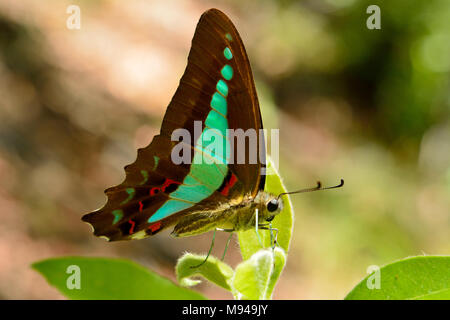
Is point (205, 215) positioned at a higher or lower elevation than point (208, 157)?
lower

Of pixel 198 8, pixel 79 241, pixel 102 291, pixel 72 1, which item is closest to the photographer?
pixel 102 291

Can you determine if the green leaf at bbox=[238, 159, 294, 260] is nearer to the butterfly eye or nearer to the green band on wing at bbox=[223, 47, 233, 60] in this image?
the butterfly eye

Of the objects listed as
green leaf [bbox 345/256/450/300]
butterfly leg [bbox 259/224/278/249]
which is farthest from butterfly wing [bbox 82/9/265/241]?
green leaf [bbox 345/256/450/300]

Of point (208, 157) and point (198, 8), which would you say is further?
point (198, 8)

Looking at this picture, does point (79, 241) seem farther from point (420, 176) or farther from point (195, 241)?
point (420, 176)

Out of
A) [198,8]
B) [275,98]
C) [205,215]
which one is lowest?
[205,215]

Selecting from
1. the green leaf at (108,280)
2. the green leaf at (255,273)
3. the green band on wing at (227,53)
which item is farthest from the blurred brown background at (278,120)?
the green leaf at (255,273)
